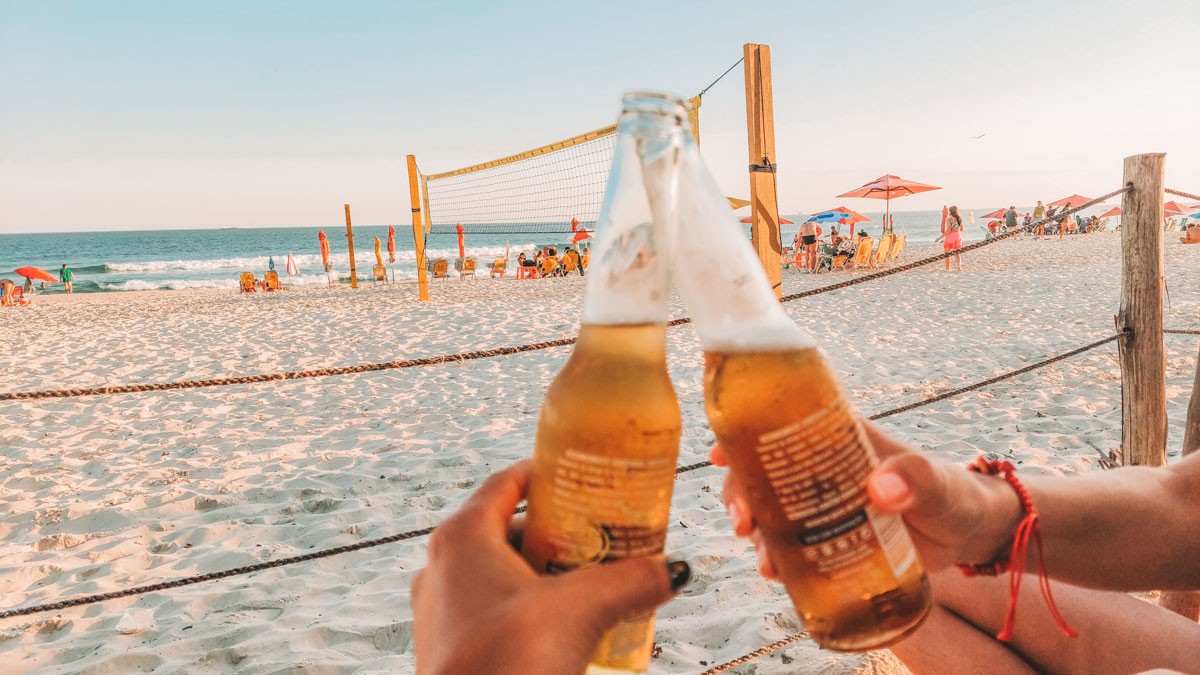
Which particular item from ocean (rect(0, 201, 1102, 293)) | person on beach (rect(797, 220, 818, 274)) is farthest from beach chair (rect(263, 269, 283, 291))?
person on beach (rect(797, 220, 818, 274))

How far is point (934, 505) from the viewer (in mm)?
971

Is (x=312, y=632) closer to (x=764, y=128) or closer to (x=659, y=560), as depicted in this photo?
(x=659, y=560)

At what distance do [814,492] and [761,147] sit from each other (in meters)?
2.43

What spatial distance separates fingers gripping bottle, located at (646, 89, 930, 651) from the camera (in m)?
0.78

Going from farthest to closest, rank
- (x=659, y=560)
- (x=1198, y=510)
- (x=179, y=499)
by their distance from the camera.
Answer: (x=179, y=499) < (x=1198, y=510) < (x=659, y=560)

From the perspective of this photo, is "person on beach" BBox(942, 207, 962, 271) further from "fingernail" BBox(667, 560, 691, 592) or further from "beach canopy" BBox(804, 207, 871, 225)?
"fingernail" BBox(667, 560, 691, 592)

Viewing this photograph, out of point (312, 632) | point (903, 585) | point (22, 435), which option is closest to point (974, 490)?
point (903, 585)

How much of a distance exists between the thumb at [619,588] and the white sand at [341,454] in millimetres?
1651

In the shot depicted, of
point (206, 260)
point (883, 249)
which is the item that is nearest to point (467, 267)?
point (883, 249)

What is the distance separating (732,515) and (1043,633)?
1138 mm

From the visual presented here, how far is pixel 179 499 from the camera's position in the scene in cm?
409

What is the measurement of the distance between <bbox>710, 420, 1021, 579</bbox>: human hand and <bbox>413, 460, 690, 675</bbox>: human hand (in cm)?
22

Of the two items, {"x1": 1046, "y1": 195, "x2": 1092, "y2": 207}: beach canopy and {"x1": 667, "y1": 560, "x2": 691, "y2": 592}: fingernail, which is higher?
{"x1": 1046, "y1": 195, "x2": 1092, "y2": 207}: beach canopy

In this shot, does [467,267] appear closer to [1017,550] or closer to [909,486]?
[1017,550]
